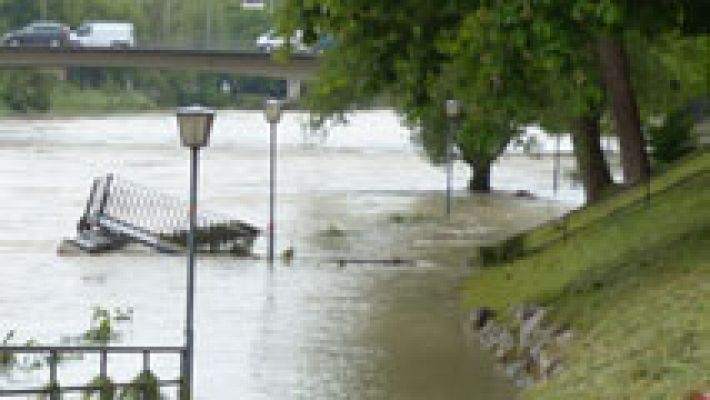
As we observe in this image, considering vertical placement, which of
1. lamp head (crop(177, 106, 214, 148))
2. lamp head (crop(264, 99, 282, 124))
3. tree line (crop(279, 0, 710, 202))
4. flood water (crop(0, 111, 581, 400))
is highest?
tree line (crop(279, 0, 710, 202))

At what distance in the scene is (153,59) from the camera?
98500 millimetres

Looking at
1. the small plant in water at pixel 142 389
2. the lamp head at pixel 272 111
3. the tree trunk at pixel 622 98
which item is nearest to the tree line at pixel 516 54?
the tree trunk at pixel 622 98

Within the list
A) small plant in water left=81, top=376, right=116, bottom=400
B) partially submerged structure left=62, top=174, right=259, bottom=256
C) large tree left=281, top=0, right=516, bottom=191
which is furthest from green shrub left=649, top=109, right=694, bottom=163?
small plant in water left=81, top=376, right=116, bottom=400

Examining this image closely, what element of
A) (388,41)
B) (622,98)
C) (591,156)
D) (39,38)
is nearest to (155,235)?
(591,156)

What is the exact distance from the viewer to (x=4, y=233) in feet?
153

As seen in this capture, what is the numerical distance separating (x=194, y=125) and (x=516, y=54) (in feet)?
28.7

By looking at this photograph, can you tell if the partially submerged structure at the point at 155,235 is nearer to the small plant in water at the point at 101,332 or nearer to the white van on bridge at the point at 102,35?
the small plant in water at the point at 101,332

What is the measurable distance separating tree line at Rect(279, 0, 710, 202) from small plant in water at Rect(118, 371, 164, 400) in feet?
22.1

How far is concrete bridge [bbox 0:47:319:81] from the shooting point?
312 feet

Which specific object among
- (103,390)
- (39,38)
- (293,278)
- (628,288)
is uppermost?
(39,38)

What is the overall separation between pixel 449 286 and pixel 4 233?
639 inches

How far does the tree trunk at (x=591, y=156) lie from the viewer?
3603 cm

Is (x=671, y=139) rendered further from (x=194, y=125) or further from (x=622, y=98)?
(x=194, y=125)

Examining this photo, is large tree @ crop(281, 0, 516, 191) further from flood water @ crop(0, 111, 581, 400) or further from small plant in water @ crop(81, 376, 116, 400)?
small plant in water @ crop(81, 376, 116, 400)
